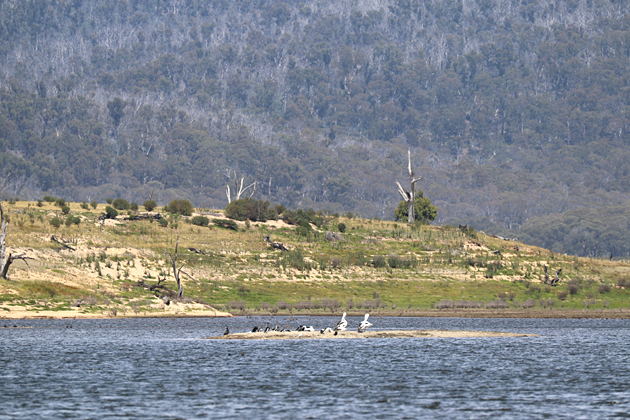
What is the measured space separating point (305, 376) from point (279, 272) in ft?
168

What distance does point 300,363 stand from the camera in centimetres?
4228

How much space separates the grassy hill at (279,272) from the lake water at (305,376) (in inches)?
528

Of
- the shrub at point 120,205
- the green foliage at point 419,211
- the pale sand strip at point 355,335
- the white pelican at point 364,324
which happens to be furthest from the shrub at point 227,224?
the white pelican at point 364,324

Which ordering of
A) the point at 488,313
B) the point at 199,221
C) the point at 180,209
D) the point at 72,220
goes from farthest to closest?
the point at 180,209 → the point at 199,221 → the point at 72,220 → the point at 488,313

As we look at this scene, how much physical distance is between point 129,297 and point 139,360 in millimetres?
29990

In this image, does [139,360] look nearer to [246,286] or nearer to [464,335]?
[464,335]

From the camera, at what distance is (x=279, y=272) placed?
88.5 metres

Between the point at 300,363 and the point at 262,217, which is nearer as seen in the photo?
the point at 300,363

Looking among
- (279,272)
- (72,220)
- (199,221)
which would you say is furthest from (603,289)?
(72,220)

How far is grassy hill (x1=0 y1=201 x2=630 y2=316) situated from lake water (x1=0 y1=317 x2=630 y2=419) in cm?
1340

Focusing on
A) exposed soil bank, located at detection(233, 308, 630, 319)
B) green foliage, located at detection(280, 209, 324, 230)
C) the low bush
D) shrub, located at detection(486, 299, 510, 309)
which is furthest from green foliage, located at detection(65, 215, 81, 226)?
shrub, located at detection(486, 299, 510, 309)

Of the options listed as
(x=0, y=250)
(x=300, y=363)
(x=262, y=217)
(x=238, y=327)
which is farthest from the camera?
(x=262, y=217)

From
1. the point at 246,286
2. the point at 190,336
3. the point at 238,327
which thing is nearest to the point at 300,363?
the point at 190,336

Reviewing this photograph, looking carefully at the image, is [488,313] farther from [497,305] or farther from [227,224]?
[227,224]
